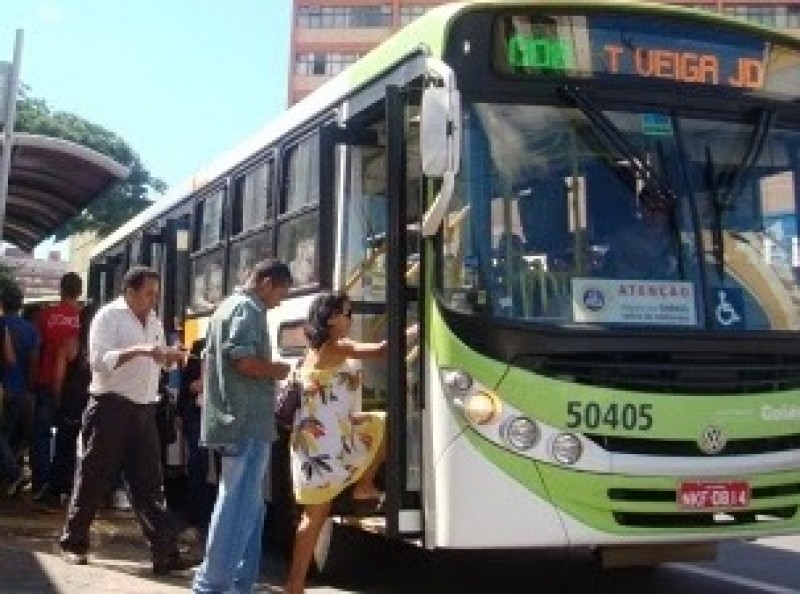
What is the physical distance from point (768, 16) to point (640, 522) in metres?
65.0

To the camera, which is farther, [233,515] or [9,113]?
[9,113]

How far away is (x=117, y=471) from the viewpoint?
24.1 ft

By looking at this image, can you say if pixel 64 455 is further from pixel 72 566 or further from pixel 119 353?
pixel 119 353

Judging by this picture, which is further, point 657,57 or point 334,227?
point 334,227

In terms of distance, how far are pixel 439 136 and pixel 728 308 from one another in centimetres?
182

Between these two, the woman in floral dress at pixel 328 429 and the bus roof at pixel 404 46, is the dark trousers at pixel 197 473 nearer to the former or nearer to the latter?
the bus roof at pixel 404 46

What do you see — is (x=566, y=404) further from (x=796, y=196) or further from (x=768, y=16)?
(x=768, y=16)

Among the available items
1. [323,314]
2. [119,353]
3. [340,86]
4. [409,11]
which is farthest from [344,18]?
[323,314]

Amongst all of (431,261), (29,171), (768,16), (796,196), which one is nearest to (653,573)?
(796,196)

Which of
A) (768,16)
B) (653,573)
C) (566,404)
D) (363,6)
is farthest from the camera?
(363,6)

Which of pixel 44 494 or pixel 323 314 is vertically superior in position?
pixel 323 314

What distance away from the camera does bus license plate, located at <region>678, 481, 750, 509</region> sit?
568cm

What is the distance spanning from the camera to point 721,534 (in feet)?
18.8

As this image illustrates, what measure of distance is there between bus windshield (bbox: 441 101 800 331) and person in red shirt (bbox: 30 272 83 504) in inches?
188
